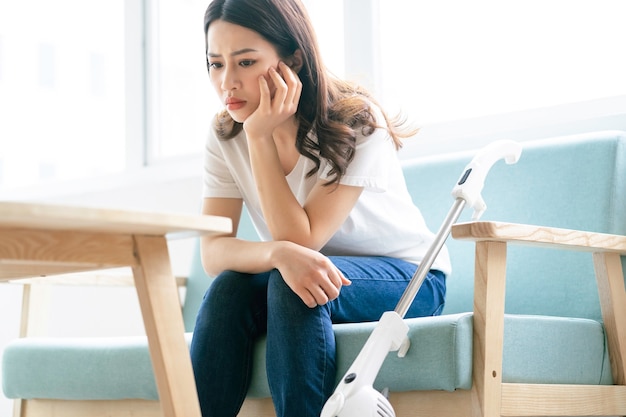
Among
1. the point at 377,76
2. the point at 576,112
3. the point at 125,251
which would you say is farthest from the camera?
the point at 377,76

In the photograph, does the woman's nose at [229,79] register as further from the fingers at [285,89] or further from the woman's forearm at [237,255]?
the woman's forearm at [237,255]

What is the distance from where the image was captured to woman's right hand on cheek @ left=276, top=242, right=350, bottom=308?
144cm

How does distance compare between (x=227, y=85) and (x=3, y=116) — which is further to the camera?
(x=3, y=116)

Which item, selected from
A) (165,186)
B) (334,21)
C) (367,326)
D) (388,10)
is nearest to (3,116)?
(165,186)

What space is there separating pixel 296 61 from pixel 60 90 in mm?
2182

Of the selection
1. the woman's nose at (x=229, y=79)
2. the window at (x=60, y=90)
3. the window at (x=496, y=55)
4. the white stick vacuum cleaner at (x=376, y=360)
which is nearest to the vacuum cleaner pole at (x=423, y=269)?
the white stick vacuum cleaner at (x=376, y=360)

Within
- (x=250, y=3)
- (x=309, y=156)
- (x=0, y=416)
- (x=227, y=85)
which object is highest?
(x=250, y=3)

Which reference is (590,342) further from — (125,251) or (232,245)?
(125,251)

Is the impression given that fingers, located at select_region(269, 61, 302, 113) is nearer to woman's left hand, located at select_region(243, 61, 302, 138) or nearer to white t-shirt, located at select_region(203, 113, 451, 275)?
woman's left hand, located at select_region(243, 61, 302, 138)

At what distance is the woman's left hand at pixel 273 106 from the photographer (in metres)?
1.65

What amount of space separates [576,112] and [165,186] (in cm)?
151

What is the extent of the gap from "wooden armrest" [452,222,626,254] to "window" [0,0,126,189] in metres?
2.29

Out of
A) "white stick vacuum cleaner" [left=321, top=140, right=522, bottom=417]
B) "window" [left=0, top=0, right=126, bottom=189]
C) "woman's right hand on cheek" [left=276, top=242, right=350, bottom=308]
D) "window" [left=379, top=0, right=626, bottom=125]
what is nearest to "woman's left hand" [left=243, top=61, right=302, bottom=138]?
"woman's right hand on cheek" [left=276, top=242, right=350, bottom=308]

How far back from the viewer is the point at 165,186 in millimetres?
3111
